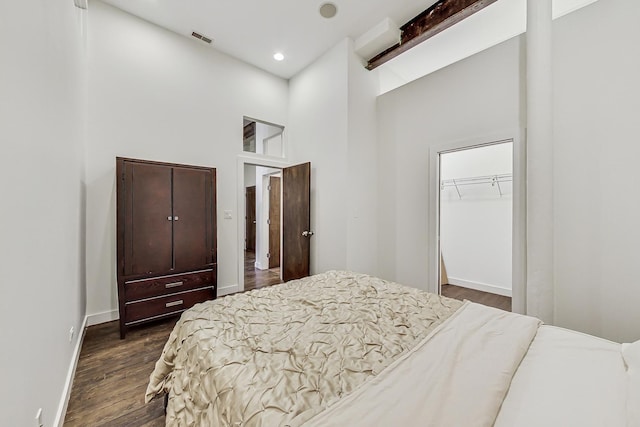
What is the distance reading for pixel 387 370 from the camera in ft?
3.09

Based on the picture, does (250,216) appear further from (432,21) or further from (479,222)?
(432,21)

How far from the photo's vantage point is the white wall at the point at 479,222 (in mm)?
3691

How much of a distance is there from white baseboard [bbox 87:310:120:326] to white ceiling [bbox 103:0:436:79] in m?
3.64

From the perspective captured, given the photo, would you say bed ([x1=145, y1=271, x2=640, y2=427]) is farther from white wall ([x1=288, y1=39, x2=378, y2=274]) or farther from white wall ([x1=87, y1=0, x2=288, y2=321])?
white wall ([x1=87, y1=0, x2=288, y2=321])

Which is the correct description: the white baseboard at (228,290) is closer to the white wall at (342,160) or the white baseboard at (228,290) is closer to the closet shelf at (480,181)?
the white wall at (342,160)

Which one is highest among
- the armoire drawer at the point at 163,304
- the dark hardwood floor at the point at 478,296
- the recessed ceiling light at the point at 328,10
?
the recessed ceiling light at the point at 328,10

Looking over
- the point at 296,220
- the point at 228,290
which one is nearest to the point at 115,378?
the point at 228,290

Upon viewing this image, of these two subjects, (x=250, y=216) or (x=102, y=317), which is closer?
(x=102, y=317)

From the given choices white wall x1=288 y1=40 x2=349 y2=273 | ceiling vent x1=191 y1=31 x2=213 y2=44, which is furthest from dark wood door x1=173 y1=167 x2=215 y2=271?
ceiling vent x1=191 y1=31 x2=213 y2=44

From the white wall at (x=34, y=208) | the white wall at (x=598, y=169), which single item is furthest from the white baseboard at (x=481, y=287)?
the white wall at (x=34, y=208)

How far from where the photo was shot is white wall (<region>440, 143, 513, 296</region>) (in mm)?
3691

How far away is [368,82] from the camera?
3736 mm

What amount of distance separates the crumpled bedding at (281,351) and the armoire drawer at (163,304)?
5.16 feet

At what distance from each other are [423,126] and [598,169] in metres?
1.71
